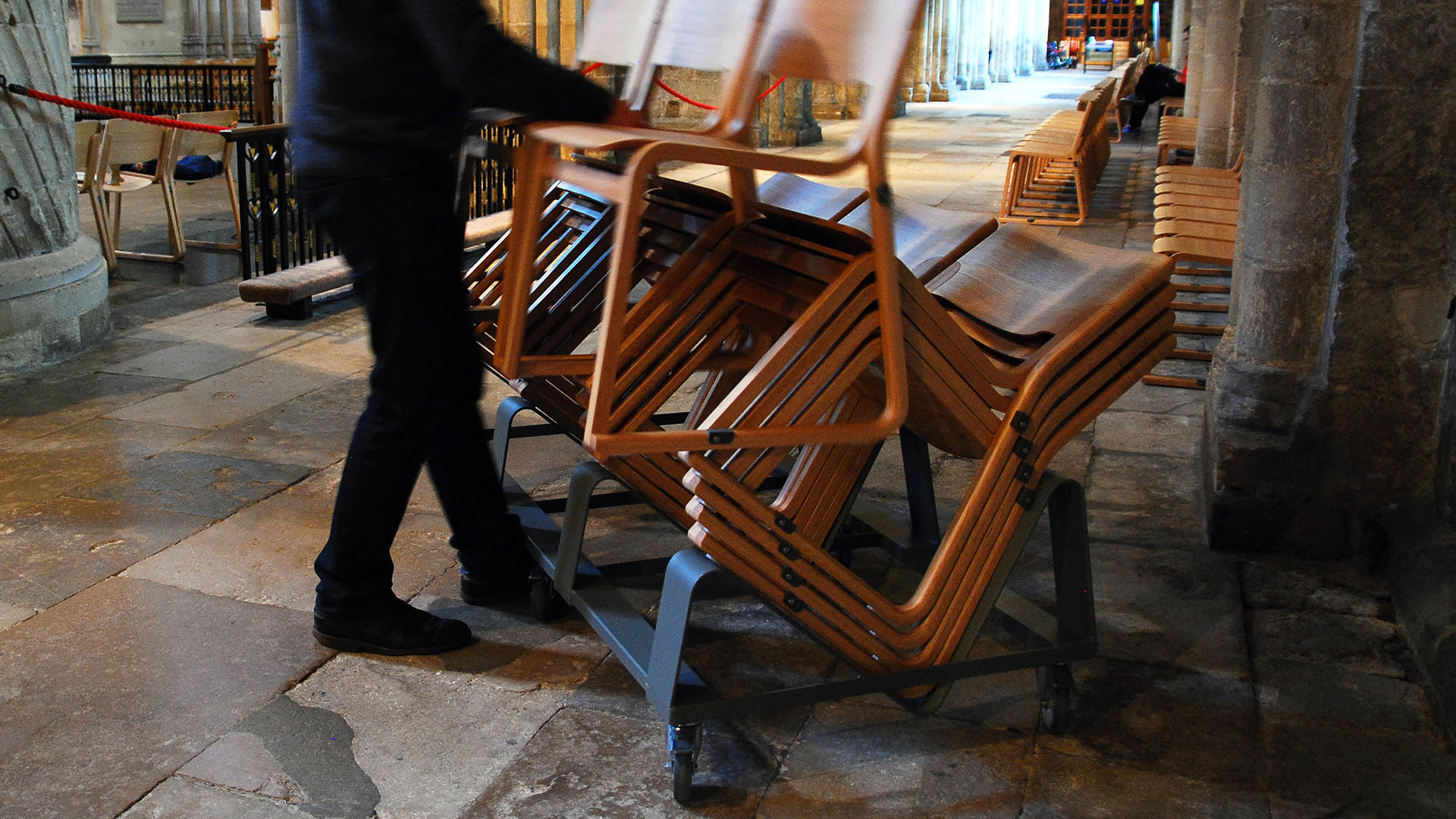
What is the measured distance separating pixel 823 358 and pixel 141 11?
26.3 metres

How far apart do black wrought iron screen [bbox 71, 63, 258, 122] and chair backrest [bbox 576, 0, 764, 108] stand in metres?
16.1

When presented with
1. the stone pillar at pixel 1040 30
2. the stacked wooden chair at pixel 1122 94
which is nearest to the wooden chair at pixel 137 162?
the stacked wooden chair at pixel 1122 94

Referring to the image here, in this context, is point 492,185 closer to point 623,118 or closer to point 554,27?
point 554,27

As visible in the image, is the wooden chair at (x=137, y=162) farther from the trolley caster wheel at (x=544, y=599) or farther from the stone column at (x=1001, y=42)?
the stone column at (x=1001, y=42)

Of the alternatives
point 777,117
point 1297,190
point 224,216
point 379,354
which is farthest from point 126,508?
point 777,117

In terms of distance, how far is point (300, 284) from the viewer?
607cm

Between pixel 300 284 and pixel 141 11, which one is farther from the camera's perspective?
pixel 141 11

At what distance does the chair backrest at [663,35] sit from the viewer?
8.09 feet

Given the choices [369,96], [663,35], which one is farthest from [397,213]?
[663,35]

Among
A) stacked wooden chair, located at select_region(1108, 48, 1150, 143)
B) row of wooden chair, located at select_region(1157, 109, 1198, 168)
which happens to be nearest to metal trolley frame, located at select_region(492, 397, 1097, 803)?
row of wooden chair, located at select_region(1157, 109, 1198, 168)

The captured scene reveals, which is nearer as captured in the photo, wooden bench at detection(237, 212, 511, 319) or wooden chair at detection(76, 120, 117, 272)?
wooden bench at detection(237, 212, 511, 319)

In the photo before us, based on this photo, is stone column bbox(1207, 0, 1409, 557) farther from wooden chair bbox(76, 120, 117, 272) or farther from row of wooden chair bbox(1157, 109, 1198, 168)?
row of wooden chair bbox(1157, 109, 1198, 168)

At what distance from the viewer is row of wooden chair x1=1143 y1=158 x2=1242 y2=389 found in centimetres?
523

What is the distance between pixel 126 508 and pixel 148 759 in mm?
1485
